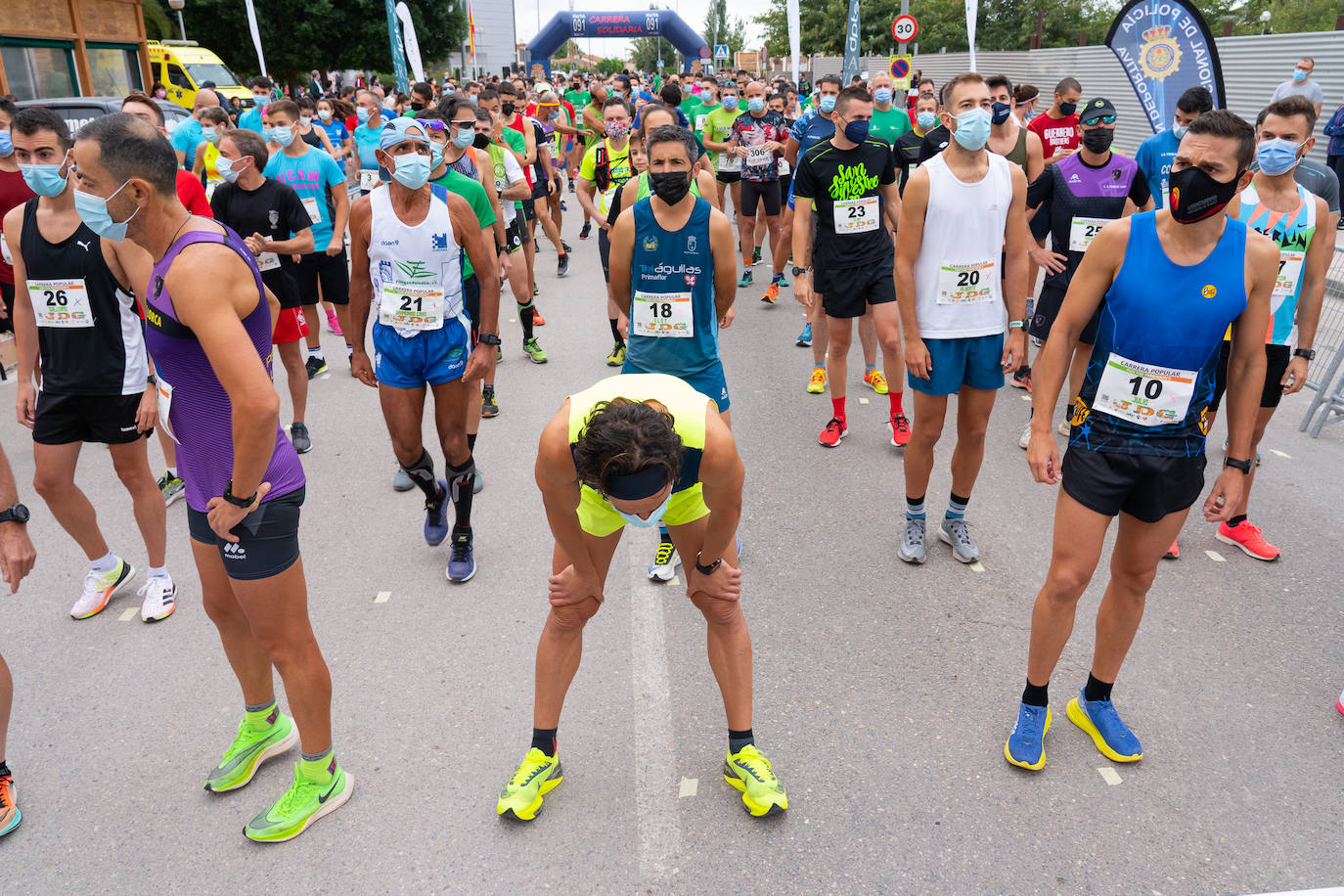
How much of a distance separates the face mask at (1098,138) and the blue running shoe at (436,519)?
4.09 meters

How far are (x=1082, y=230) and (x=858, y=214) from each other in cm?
132

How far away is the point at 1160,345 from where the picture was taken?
273cm

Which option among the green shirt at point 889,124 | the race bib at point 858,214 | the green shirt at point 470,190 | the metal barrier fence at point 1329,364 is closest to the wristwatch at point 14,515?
the green shirt at point 470,190

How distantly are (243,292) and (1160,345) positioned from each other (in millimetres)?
2671

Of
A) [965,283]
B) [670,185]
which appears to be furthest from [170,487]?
[965,283]

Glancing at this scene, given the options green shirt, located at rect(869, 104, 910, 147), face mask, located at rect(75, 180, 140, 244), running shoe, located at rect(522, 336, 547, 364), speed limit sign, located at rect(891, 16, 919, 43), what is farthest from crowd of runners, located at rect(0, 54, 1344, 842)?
speed limit sign, located at rect(891, 16, 919, 43)

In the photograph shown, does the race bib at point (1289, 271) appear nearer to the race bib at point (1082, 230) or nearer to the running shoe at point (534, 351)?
the race bib at point (1082, 230)

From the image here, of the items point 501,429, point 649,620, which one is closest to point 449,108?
point 501,429

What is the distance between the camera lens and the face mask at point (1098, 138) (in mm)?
5043

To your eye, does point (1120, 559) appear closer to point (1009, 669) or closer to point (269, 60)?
point (1009, 669)

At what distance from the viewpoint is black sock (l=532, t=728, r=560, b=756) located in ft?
9.57

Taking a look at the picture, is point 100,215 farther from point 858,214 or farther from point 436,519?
point 858,214

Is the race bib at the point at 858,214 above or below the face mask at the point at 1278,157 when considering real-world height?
below

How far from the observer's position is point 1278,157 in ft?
12.8
